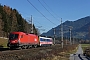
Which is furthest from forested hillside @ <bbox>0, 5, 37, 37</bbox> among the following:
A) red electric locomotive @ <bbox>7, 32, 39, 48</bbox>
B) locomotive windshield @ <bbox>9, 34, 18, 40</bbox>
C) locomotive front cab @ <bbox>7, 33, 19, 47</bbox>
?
locomotive front cab @ <bbox>7, 33, 19, 47</bbox>

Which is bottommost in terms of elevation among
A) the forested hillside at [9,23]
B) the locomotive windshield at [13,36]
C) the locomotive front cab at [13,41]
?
the locomotive front cab at [13,41]

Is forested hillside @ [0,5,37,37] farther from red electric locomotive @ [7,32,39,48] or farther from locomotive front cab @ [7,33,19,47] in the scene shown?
locomotive front cab @ [7,33,19,47]

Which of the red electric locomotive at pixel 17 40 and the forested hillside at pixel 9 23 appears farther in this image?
the forested hillside at pixel 9 23

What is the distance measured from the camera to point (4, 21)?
11000 cm

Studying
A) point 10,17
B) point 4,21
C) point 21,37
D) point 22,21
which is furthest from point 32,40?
point 22,21

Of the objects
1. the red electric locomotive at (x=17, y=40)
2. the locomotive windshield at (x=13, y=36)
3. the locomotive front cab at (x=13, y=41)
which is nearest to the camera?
the locomotive front cab at (x=13, y=41)

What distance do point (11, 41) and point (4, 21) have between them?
216 ft

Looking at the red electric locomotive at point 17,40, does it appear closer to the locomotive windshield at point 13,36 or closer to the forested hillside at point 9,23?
the locomotive windshield at point 13,36

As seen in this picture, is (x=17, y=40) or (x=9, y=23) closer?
(x=17, y=40)

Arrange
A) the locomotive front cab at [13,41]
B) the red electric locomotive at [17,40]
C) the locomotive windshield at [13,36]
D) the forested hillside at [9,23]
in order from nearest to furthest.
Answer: the locomotive front cab at [13,41]
the red electric locomotive at [17,40]
the locomotive windshield at [13,36]
the forested hillside at [9,23]

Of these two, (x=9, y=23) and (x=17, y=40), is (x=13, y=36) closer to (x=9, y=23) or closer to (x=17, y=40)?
(x=17, y=40)

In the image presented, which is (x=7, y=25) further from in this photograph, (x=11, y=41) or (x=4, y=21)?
(x=11, y=41)

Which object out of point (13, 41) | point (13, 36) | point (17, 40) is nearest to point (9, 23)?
point (13, 36)

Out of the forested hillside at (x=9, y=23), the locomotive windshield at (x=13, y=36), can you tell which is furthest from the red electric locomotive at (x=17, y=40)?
the forested hillside at (x=9, y=23)
